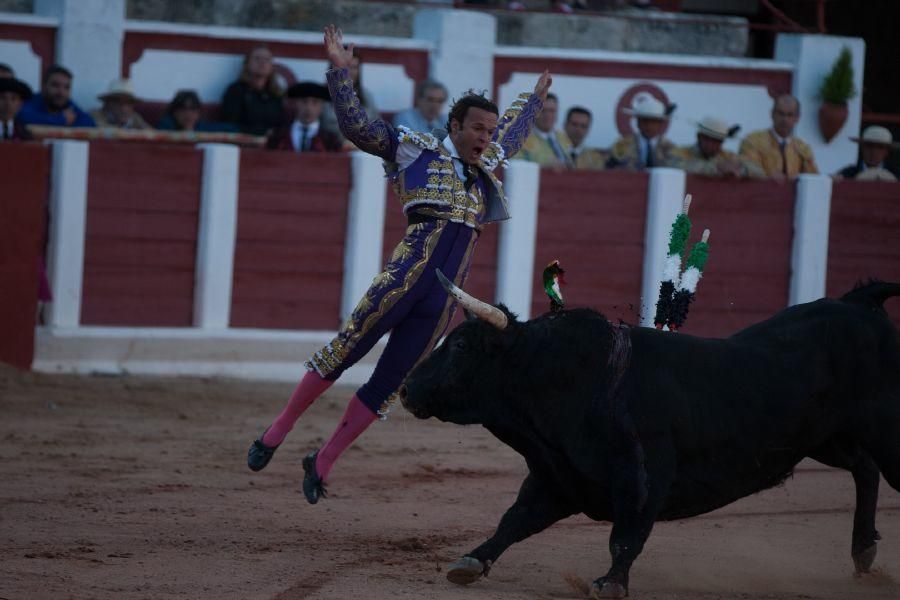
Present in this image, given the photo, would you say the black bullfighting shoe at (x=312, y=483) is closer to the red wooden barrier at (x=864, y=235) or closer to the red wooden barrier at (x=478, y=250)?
the red wooden barrier at (x=478, y=250)

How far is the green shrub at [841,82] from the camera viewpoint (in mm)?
10023

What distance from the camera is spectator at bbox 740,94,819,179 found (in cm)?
898

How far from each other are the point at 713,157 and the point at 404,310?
4.76 metres

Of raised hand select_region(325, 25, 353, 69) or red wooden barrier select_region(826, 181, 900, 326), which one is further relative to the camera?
red wooden barrier select_region(826, 181, 900, 326)

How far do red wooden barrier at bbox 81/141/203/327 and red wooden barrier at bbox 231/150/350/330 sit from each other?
271 millimetres

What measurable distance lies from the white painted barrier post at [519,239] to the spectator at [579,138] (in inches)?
17.8

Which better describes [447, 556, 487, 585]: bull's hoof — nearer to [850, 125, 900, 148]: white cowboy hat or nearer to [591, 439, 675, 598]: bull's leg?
[591, 439, 675, 598]: bull's leg

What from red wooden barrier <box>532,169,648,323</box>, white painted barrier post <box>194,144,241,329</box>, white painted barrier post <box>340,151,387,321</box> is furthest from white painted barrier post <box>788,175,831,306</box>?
white painted barrier post <box>194,144,241,329</box>

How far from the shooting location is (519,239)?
835cm

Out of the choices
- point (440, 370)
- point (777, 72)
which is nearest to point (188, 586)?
point (440, 370)

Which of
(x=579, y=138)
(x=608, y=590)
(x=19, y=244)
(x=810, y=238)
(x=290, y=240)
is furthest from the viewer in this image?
(x=810, y=238)

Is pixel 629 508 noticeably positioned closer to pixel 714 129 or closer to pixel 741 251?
pixel 714 129

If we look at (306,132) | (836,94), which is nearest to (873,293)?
(306,132)

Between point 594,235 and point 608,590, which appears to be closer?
point 608,590
